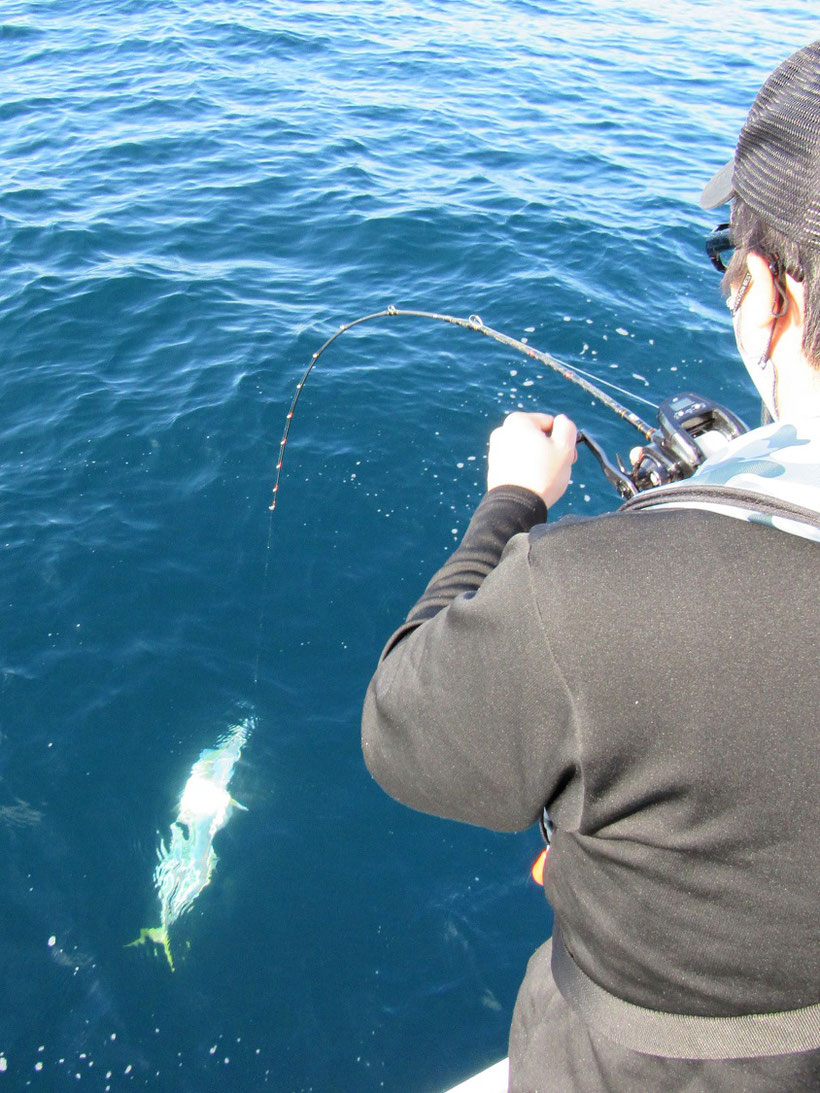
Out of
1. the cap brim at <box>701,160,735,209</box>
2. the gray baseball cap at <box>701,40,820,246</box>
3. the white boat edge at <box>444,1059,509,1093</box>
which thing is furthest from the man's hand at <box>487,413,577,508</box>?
the white boat edge at <box>444,1059,509,1093</box>

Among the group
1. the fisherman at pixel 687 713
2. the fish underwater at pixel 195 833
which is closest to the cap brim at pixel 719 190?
the fisherman at pixel 687 713

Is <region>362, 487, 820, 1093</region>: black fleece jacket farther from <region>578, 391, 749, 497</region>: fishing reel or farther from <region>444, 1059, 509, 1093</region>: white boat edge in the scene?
<region>578, 391, 749, 497</region>: fishing reel

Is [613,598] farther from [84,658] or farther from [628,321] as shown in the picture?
[628,321]

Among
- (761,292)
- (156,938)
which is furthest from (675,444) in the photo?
(156,938)

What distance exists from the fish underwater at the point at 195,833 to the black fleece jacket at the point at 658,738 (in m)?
3.85

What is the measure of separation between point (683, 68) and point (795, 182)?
19.7 m

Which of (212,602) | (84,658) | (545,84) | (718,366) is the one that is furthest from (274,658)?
(545,84)

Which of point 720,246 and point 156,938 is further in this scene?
point 156,938

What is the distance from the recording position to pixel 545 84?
15.6 m

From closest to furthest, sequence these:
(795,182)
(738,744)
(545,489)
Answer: (738,744)
(795,182)
(545,489)

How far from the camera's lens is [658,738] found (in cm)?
101

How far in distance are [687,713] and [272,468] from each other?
652 cm

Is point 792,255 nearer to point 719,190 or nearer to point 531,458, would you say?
point 719,190

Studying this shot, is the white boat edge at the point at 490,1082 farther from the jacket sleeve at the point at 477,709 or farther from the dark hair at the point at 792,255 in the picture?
the dark hair at the point at 792,255
